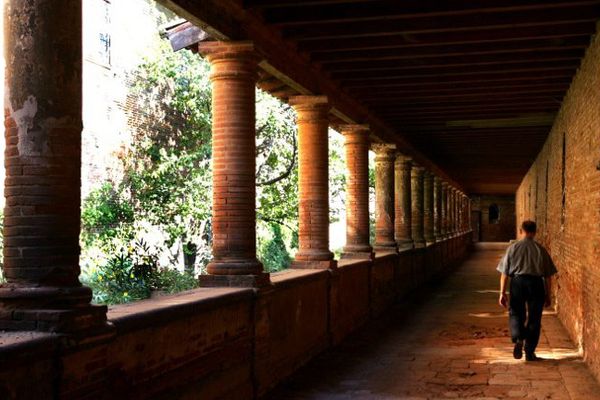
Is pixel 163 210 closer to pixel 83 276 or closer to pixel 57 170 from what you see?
pixel 83 276

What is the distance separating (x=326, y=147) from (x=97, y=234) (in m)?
6.19

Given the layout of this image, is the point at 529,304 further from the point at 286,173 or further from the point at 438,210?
the point at 438,210

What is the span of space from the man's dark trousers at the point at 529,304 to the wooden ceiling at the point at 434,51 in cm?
272

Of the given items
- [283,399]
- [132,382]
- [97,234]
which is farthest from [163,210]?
[132,382]

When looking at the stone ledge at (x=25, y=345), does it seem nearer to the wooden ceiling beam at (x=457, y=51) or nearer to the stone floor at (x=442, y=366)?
the stone floor at (x=442, y=366)

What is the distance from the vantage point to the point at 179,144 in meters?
17.1

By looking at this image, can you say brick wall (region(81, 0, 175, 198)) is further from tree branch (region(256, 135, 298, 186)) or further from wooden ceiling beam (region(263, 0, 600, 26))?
wooden ceiling beam (region(263, 0, 600, 26))

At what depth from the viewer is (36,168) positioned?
13.5 ft

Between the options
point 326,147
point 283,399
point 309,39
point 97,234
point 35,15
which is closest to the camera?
point 35,15

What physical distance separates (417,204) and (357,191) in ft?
27.4

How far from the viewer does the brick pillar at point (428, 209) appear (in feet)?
75.7

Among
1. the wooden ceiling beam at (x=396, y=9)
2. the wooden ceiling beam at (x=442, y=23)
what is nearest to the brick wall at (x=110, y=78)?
the wooden ceiling beam at (x=442, y=23)

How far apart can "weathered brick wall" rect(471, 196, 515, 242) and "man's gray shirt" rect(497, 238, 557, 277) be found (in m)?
45.9

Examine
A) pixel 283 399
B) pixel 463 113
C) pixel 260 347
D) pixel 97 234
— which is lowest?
pixel 283 399
